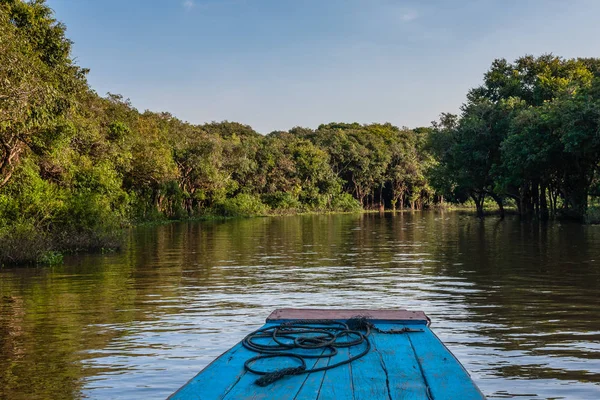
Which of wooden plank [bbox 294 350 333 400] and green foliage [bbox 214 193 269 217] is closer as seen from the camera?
wooden plank [bbox 294 350 333 400]

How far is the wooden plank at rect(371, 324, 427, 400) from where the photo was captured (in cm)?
381

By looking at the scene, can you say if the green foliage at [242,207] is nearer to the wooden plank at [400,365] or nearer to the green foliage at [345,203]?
the green foliage at [345,203]

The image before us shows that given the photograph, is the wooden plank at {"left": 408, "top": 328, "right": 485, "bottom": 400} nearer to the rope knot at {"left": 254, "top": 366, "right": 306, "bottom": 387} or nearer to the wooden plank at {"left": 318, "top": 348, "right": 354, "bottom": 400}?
the wooden plank at {"left": 318, "top": 348, "right": 354, "bottom": 400}

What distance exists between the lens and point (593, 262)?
1528cm

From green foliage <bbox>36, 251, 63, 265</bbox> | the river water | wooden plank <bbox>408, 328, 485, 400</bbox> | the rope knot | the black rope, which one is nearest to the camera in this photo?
wooden plank <bbox>408, 328, 485, 400</bbox>

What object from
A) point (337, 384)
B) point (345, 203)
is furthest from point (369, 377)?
point (345, 203)

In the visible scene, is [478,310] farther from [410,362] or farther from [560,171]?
[560,171]

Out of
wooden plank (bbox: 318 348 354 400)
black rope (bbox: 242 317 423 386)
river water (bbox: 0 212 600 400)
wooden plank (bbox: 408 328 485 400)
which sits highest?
black rope (bbox: 242 317 423 386)

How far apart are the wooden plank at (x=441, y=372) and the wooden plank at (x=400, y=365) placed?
0.06 m

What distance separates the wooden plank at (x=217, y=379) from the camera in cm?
372

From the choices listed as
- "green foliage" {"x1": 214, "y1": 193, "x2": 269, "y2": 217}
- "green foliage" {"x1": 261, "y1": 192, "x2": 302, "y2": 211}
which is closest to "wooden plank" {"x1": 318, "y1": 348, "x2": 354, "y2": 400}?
"green foliage" {"x1": 214, "y1": 193, "x2": 269, "y2": 217}

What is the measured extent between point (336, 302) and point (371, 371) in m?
6.19

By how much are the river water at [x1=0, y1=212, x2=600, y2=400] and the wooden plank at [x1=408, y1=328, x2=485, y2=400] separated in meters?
0.98

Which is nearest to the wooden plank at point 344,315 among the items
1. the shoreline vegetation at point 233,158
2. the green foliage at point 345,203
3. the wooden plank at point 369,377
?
the wooden plank at point 369,377
